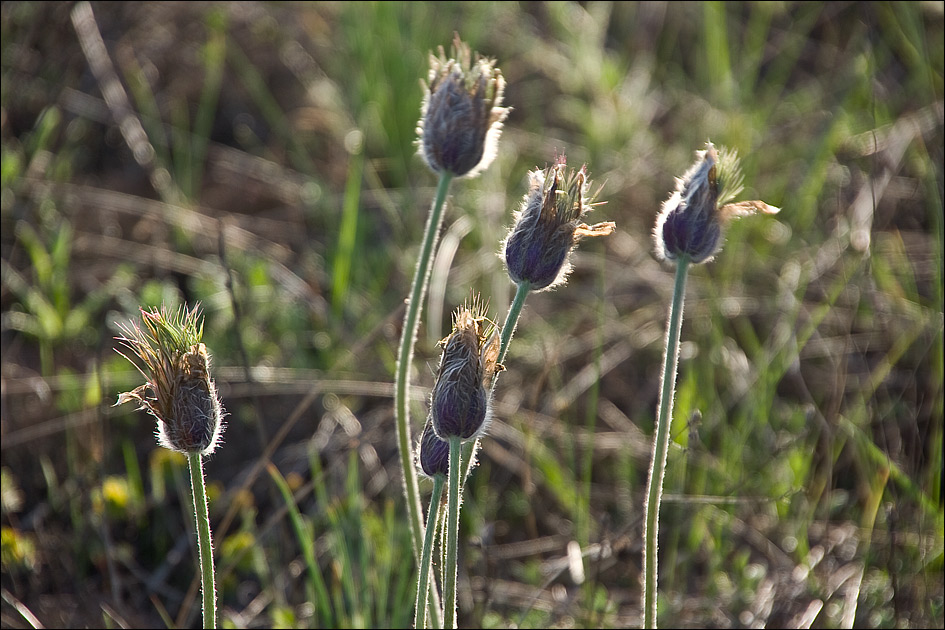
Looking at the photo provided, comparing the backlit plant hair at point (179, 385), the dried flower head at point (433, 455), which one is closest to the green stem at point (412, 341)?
the dried flower head at point (433, 455)

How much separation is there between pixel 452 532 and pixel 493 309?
5.66ft

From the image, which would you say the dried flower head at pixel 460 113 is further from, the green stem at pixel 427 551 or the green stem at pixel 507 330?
the green stem at pixel 427 551

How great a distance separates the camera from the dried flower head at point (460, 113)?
144 centimetres

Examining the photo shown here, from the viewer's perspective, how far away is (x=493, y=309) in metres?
2.99

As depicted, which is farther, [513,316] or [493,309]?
[493,309]

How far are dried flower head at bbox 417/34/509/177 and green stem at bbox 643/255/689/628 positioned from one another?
0.39 m

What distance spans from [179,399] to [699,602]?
1406 mm

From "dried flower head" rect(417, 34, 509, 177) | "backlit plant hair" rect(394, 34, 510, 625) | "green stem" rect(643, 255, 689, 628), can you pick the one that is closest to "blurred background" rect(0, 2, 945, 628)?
"green stem" rect(643, 255, 689, 628)

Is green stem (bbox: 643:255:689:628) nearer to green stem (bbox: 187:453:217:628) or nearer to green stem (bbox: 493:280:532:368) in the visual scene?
green stem (bbox: 493:280:532:368)

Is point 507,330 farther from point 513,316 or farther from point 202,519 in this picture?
point 202,519

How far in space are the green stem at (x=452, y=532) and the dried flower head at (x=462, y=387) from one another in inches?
0.9

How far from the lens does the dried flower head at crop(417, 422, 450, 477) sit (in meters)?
1.34

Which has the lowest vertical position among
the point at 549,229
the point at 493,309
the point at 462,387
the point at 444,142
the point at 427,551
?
the point at 427,551

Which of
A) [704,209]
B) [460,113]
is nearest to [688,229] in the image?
[704,209]
